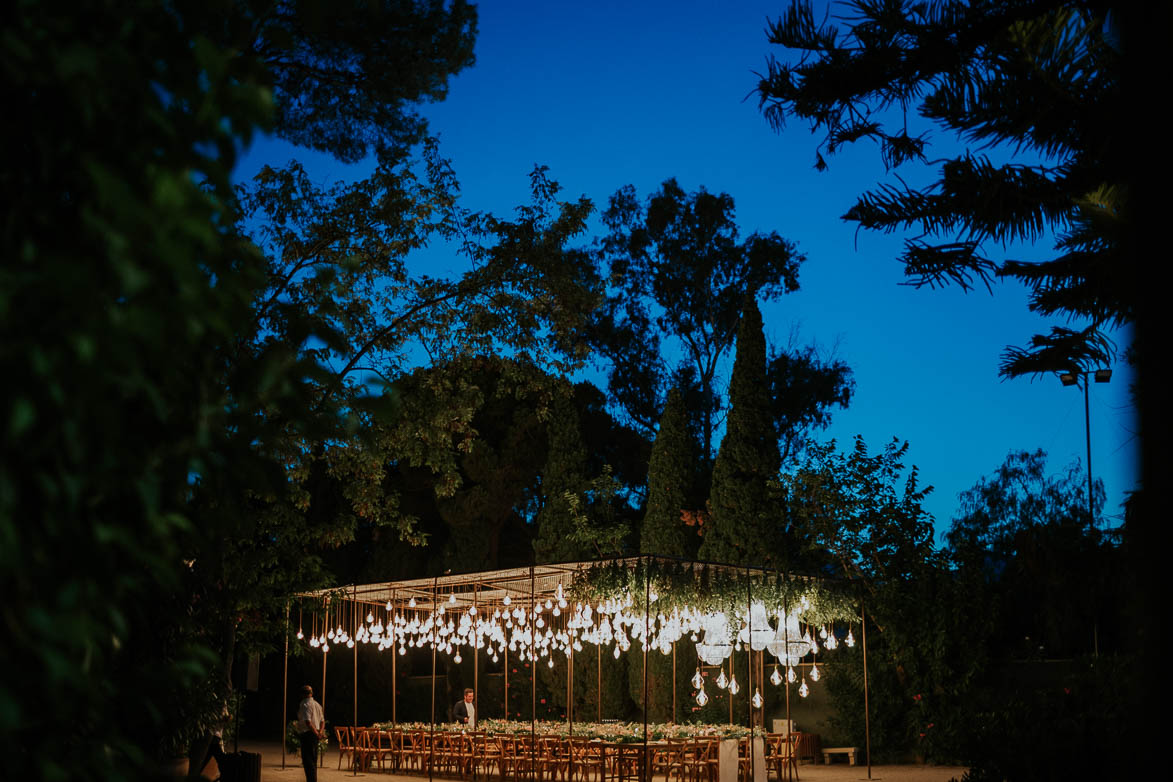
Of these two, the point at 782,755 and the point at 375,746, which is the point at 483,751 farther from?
the point at 782,755

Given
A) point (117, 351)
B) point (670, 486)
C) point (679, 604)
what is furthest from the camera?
point (670, 486)

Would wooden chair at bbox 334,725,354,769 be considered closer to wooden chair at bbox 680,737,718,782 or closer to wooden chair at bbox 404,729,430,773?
wooden chair at bbox 404,729,430,773

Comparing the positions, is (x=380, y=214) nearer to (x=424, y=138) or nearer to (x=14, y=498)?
(x=424, y=138)

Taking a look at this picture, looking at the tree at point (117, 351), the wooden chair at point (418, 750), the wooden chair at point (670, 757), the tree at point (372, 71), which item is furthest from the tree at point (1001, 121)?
the wooden chair at point (418, 750)

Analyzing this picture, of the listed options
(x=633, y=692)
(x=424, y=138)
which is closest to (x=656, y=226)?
(x=633, y=692)

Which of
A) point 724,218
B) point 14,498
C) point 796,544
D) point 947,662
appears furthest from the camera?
point 724,218

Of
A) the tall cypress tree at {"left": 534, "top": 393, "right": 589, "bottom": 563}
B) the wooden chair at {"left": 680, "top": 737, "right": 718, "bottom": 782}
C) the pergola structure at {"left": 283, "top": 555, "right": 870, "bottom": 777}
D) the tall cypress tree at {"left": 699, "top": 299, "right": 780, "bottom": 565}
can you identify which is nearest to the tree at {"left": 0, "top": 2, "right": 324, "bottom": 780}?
the pergola structure at {"left": 283, "top": 555, "right": 870, "bottom": 777}

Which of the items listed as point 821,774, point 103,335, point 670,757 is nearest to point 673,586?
point 670,757

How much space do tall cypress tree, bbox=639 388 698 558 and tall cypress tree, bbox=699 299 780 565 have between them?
2.94 feet

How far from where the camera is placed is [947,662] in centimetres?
1460

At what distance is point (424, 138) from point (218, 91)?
9270mm

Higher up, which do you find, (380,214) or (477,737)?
(380,214)

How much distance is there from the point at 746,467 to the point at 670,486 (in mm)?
1803

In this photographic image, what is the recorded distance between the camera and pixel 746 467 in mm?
19078
